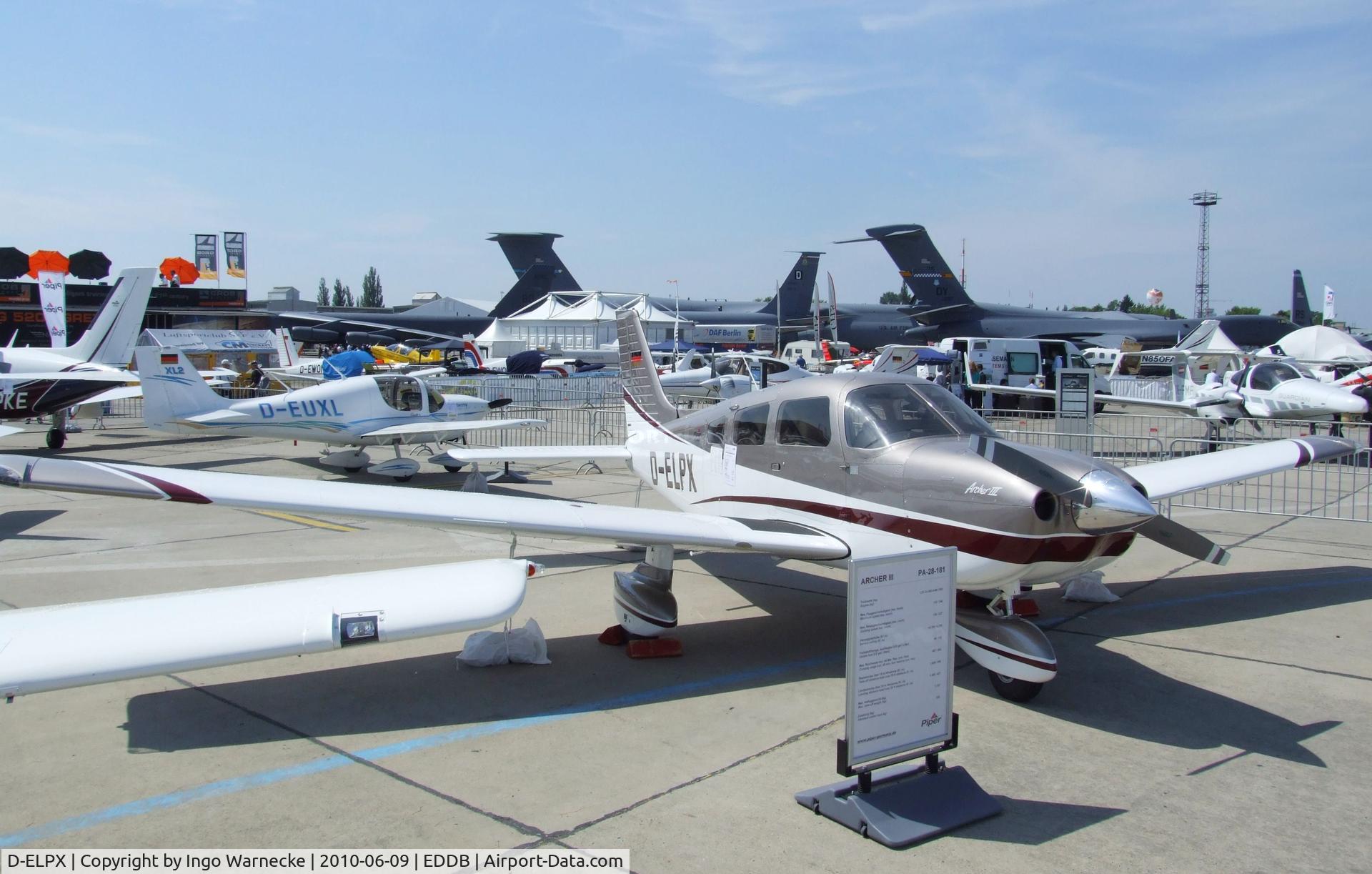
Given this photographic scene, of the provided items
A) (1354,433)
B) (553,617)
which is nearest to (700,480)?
(553,617)

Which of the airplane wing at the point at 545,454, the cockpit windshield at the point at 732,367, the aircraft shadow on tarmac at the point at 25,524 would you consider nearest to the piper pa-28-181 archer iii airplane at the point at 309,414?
the aircraft shadow on tarmac at the point at 25,524

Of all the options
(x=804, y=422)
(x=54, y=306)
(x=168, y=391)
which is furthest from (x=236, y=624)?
(x=54, y=306)

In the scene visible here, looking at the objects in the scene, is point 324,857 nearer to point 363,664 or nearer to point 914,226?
point 363,664

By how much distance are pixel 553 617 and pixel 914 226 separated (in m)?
45.6

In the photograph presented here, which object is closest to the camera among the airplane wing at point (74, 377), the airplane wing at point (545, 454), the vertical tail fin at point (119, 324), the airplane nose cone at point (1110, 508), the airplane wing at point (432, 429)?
the airplane nose cone at point (1110, 508)

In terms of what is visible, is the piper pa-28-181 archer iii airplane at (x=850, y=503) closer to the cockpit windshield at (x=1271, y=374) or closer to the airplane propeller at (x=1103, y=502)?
the airplane propeller at (x=1103, y=502)

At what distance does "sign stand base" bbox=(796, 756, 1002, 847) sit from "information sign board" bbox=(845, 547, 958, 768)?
0.68 feet

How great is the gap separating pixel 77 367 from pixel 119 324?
188 cm

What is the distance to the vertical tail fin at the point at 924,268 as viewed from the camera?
4906 cm

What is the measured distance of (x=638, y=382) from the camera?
10.1 meters

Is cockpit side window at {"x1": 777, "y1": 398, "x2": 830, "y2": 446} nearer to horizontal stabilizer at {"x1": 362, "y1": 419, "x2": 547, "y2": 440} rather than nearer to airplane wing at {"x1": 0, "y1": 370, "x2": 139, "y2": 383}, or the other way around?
horizontal stabilizer at {"x1": 362, "y1": 419, "x2": 547, "y2": 440}

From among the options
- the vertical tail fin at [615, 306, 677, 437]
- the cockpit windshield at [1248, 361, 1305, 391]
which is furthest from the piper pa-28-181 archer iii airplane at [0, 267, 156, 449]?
the cockpit windshield at [1248, 361, 1305, 391]

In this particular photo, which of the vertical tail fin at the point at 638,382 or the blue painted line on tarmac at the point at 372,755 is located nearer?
the blue painted line on tarmac at the point at 372,755

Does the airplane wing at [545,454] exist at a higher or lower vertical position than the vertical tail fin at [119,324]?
lower
